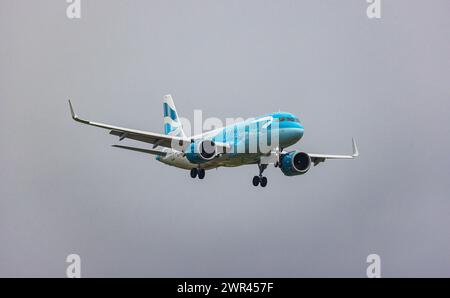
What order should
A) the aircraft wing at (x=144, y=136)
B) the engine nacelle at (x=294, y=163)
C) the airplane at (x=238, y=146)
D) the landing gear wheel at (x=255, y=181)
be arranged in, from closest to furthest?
the aircraft wing at (x=144, y=136) < the airplane at (x=238, y=146) < the engine nacelle at (x=294, y=163) < the landing gear wheel at (x=255, y=181)

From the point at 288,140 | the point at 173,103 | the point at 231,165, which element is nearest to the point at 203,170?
the point at 231,165

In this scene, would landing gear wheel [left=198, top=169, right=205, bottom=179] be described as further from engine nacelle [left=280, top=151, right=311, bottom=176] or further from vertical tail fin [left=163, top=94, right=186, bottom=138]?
vertical tail fin [left=163, top=94, right=186, bottom=138]

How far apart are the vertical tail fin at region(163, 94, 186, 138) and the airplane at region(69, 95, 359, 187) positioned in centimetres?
933

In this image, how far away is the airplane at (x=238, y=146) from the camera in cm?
9931

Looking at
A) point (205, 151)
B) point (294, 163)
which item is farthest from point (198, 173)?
point (294, 163)

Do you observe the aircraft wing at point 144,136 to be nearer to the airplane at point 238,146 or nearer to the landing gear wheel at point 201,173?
the airplane at point 238,146

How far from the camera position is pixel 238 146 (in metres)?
100

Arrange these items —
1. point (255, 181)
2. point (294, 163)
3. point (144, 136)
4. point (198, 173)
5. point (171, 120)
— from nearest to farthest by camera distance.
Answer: point (144, 136)
point (198, 173)
point (294, 163)
point (255, 181)
point (171, 120)

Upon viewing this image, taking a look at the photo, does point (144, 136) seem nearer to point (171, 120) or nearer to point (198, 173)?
point (198, 173)

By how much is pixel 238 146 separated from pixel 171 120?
18.5 meters

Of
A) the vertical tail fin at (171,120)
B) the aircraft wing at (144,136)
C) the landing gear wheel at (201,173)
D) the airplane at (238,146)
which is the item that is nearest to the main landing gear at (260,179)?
the airplane at (238,146)

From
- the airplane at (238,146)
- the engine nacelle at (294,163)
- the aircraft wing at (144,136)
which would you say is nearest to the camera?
the aircraft wing at (144,136)
